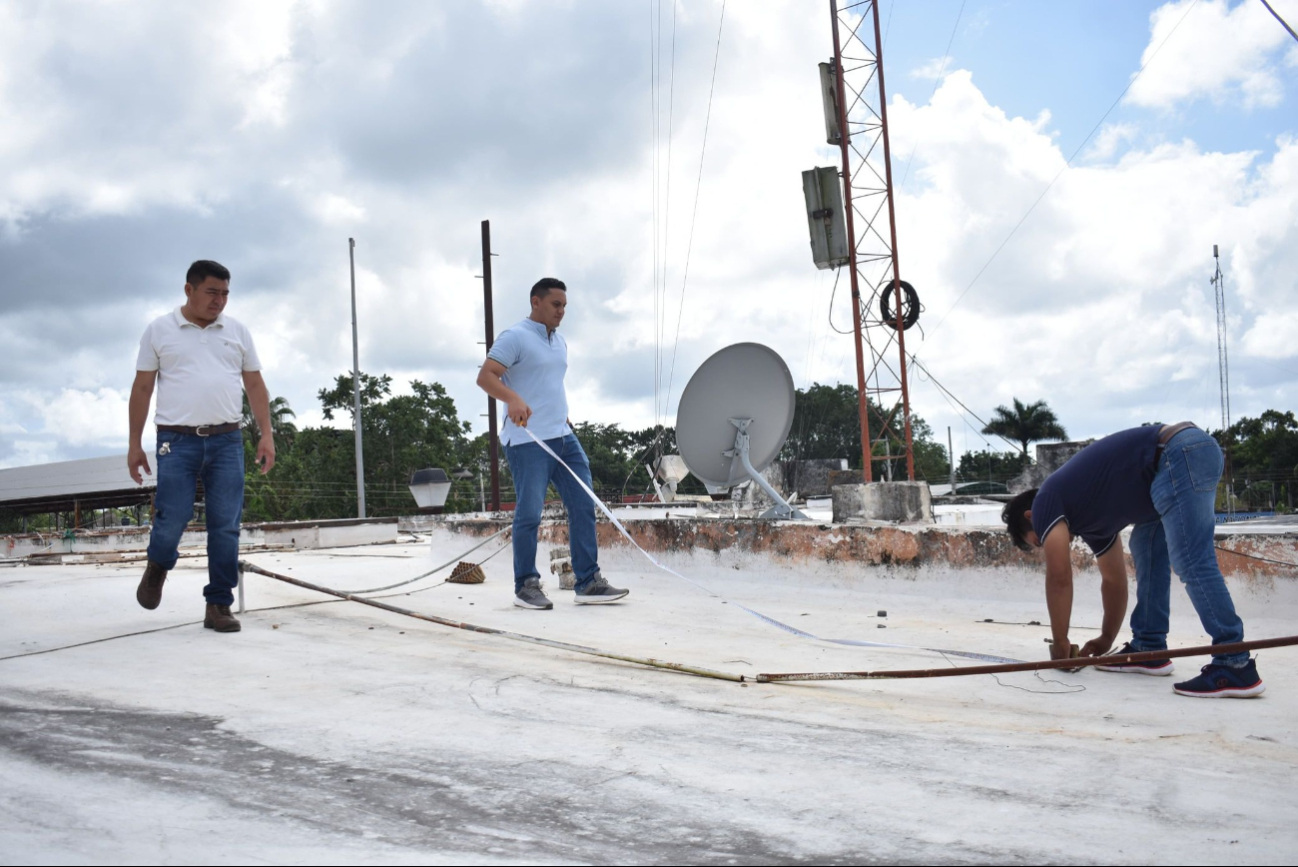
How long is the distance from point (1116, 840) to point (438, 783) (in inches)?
49.2

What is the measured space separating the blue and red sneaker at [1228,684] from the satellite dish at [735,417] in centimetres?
427

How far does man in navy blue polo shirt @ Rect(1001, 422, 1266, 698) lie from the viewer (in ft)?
9.15

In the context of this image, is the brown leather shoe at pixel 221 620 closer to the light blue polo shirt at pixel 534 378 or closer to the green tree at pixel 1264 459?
the light blue polo shirt at pixel 534 378

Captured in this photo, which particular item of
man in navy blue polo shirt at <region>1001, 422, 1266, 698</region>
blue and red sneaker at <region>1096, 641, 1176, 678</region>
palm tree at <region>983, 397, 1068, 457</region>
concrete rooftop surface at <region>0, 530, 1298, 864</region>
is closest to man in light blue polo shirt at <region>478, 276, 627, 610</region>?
concrete rooftop surface at <region>0, 530, 1298, 864</region>

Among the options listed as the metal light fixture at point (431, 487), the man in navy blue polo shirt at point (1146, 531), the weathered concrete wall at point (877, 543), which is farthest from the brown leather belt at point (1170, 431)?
the metal light fixture at point (431, 487)

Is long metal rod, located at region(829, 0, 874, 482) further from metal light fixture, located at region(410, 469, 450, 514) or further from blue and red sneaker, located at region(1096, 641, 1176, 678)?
blue and red sneaker, located at region(1096, 641, 1176, 678)

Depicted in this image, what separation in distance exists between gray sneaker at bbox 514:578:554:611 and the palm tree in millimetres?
65005

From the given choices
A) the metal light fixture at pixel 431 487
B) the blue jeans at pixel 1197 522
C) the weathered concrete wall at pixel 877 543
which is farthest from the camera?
the metal light fixture at pixel 431 487

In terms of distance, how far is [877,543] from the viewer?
16.7ft

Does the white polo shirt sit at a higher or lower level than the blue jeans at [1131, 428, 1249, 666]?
higher

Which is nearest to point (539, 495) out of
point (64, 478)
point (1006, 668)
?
point (1006, 668)

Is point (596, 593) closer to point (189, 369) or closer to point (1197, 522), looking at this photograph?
point (189, 369)

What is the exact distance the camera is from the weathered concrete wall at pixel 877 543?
4.02 metres

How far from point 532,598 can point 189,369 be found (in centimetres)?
186
